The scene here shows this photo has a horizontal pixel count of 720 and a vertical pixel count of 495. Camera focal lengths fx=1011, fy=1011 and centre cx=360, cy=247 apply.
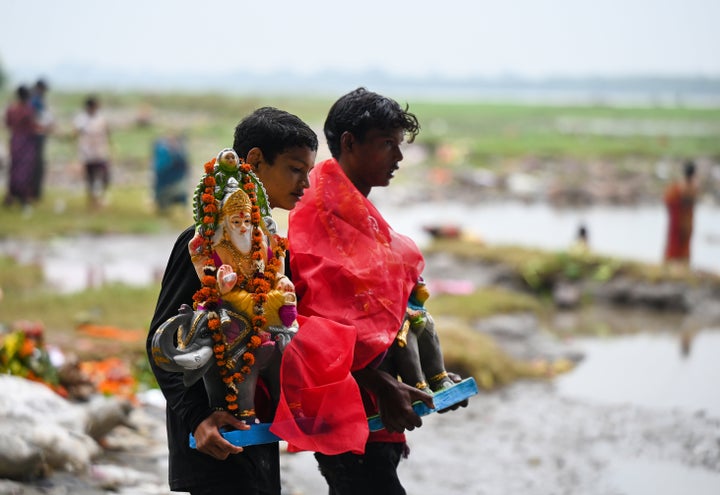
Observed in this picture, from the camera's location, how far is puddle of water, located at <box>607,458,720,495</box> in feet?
21.4

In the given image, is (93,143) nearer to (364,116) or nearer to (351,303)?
(364,116)

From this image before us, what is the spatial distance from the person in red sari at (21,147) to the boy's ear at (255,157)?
1490 cm

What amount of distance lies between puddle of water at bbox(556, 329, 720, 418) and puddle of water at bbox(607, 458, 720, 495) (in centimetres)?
141

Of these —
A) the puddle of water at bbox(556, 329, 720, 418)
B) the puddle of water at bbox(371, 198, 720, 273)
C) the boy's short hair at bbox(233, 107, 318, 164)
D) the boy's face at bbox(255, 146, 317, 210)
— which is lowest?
the puddle of water at bbox(371, 198, 720, 273)

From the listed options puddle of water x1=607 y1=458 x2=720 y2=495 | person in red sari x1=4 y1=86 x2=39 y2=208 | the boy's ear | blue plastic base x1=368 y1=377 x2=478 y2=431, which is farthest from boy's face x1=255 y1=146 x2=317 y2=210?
person in red sari x1=4 y1=86 x2=39 y2=208

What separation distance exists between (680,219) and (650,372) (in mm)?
4287

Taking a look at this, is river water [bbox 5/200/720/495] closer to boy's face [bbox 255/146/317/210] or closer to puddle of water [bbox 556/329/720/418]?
puddle of water [bbox 556/329/720/418]

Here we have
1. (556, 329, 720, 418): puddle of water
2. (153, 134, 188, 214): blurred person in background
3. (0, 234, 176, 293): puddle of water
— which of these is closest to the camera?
(556, 329, 720, 418): puddle of water

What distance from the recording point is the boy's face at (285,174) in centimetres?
295

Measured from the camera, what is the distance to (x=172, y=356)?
2615mm

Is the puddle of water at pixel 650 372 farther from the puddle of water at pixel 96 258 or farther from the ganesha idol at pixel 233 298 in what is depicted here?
the ganesha idol at pixel 233 298

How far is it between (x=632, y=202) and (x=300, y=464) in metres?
19.6

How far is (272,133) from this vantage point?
293 centimetres

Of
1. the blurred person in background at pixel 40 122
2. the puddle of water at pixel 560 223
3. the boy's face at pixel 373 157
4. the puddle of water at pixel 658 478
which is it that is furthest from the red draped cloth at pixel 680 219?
the boy's face at pixel 373 157
